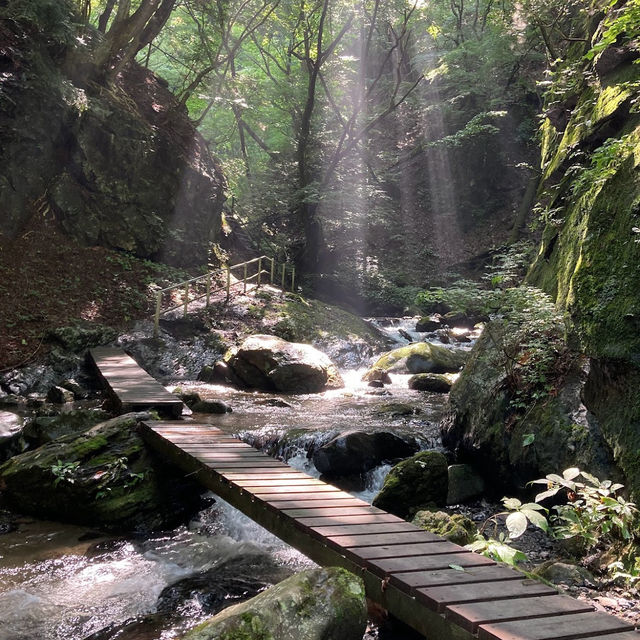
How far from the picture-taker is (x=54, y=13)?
12469mm

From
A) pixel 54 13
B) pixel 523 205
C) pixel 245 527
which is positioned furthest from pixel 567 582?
pixel 523 205

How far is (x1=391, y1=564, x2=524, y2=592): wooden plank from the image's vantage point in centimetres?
303

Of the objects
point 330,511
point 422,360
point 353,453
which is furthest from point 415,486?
point 422,360

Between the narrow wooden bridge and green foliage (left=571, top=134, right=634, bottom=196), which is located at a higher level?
green foliage (left=571, top=134, right=634, bottom=196)

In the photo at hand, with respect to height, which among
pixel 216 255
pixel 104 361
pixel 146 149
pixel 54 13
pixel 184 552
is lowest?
pixel 184 552

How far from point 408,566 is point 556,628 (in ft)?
2.86

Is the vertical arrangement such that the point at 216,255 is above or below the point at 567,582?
above

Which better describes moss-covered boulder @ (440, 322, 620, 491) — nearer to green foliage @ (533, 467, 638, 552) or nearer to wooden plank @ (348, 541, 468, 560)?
green foliage @ (533, 467, 638, 552)

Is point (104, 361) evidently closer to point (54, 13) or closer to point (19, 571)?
point (19, 571)

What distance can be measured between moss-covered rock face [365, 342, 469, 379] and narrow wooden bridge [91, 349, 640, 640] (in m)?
7.72

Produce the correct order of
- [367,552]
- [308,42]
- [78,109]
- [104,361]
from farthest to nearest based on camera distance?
1. [308,42]
2. [78,109]
3. [104,361]
4. [367,552]

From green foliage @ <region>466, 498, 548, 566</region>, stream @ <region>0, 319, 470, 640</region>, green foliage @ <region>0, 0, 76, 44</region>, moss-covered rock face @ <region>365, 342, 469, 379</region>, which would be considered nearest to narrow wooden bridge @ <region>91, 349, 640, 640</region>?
green foliage @ <region>466, 498, 548, 566</region>

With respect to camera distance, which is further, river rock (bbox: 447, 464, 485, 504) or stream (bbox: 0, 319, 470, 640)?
river rock (bbox: 447, 464, 485, 504)

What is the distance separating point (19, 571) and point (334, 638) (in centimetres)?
292
